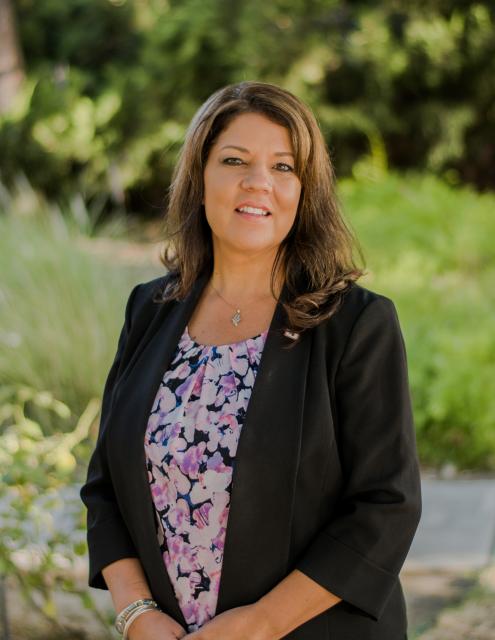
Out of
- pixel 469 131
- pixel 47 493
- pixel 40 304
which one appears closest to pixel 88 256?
pixel 40 304

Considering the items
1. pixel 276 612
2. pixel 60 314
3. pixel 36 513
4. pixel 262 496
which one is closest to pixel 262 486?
pixel 262 496

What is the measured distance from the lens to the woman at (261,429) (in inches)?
72.2

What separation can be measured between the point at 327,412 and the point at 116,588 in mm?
672

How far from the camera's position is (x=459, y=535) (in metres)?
3.81

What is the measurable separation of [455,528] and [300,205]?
2.25 meters

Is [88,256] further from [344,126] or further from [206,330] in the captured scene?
[344,126]

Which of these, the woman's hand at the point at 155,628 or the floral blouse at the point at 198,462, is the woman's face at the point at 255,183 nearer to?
the floral blouse at the point at 198,462

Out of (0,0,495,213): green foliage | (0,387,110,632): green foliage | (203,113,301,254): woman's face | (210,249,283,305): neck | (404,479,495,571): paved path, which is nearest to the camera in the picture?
(203,113,301,254): woman's face

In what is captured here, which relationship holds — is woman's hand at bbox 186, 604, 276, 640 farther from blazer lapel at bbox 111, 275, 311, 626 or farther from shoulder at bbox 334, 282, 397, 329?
shoulder at bbox 334, 282, 397, 329

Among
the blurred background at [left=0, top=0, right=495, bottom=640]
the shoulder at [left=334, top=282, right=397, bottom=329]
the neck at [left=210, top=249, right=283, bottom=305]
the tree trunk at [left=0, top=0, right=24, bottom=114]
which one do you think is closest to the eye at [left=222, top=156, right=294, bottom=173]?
the neck at [left=210, top=249, right=283, bottom=305]

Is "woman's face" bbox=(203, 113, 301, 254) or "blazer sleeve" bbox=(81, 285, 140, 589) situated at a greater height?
"woman's face" bbox=(203, 113, 301, 254)

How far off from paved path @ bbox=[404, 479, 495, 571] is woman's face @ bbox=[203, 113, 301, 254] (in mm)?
2073

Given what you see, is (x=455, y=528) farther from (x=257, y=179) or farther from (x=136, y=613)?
(x=257, y=179)

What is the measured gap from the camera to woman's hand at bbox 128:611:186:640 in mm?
1923
